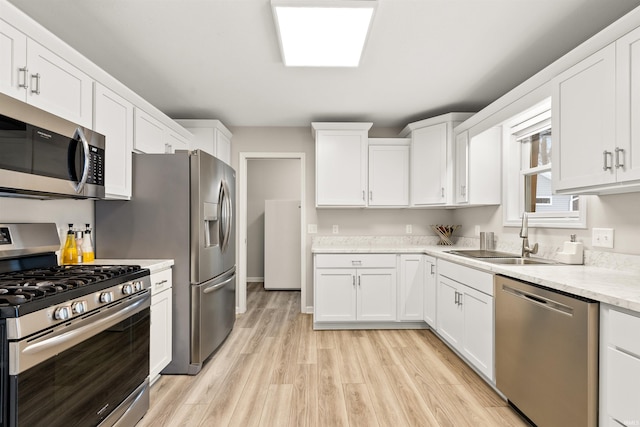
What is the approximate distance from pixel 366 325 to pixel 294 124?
2.57 metres

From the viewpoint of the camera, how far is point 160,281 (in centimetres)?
220

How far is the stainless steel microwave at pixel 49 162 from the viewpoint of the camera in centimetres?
141

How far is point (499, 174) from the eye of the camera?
120 inches

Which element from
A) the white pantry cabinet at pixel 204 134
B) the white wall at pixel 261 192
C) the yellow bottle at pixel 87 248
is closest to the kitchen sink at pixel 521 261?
the yellow bottle at pixel 87 248

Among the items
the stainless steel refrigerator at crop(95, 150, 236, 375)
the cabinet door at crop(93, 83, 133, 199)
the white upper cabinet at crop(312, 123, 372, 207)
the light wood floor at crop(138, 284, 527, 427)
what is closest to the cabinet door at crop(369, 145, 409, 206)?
the white upper cabinet at crop(312, 123, 372, 207)

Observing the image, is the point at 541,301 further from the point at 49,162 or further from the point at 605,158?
the point at 49,162

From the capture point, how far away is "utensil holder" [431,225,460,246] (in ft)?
12.5

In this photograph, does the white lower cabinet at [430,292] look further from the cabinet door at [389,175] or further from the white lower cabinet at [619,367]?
the white lower cabinet at [619,367]

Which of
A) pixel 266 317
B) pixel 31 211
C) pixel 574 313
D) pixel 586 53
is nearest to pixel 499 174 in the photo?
pixel 586 53

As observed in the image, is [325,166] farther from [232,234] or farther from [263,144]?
[232,234]

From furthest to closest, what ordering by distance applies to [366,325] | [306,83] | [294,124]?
[294,124] < [366,325] < [306,83]

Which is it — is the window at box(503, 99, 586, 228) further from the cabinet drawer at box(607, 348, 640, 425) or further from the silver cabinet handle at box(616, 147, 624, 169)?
the cabinet drawer at box(607, 348, 640, 425)

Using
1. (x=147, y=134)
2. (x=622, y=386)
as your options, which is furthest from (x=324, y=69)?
(x=622, y=386)

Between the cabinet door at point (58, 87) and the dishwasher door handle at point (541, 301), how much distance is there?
9.12ft
